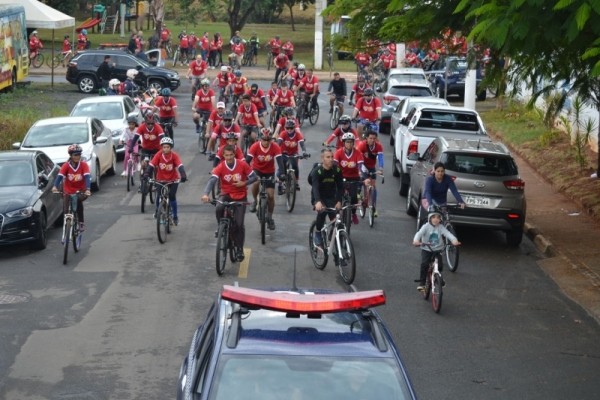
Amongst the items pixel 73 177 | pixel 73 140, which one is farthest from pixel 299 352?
pixel 73 140

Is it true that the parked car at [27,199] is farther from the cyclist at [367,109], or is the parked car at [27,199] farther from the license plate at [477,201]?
the cyclist at [367,109]

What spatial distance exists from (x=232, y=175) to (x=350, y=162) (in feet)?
9.05

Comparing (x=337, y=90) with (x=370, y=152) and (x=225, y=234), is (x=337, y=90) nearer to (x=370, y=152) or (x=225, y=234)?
(x=370, y=152)

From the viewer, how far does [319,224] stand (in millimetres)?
16578

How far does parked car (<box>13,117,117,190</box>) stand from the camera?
23641mm

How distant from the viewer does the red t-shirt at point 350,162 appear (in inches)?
726

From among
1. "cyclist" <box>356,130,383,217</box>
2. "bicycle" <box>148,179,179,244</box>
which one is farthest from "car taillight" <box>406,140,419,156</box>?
"bicycle" <box>148,179,179,244</box>

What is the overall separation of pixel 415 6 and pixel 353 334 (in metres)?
8.25

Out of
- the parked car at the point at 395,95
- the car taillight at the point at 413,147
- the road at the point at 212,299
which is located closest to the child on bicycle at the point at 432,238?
the road at the point at 212,299

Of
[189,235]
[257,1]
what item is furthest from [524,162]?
[257,1]

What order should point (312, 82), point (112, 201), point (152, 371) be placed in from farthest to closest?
point (312, 82), point (112, 201), point (152, 371)

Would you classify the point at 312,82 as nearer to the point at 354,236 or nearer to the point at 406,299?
the point at 354,236

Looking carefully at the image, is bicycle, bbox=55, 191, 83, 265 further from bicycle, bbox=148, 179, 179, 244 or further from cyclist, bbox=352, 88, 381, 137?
cyclist, bbox=352, 88, 381, 137

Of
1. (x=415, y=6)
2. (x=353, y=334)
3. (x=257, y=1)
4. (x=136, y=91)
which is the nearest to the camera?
(x=353, y=334)
